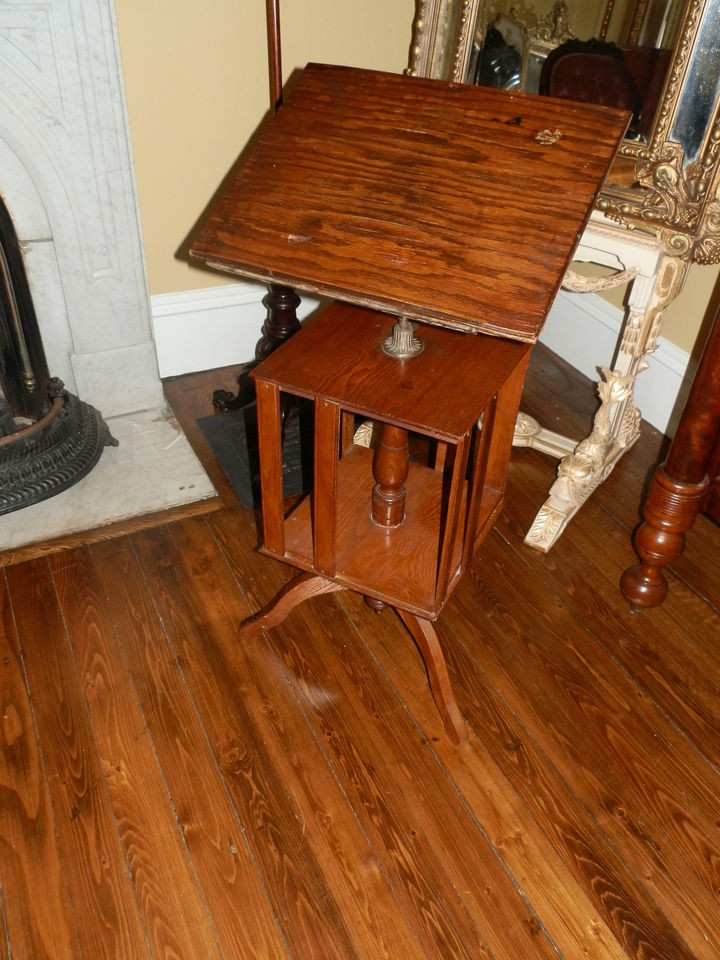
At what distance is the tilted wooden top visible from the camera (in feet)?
3.89

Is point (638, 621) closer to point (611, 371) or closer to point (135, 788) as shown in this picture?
point (611, 371)

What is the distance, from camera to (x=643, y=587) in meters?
1.92

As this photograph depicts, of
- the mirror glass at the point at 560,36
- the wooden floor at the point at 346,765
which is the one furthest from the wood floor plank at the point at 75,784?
the mirror glass at the point at 560,36

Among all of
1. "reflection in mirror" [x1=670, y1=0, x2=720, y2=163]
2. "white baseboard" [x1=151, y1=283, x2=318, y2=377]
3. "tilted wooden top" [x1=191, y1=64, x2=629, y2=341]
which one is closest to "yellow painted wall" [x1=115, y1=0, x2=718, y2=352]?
"white baseboard" [x1=151, y1=283, x2=318, y2=377]

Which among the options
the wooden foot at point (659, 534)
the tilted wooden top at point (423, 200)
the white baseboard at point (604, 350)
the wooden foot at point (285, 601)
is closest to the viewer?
the tilted wooden top at point (423, 200)

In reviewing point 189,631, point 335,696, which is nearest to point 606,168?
point 335,696

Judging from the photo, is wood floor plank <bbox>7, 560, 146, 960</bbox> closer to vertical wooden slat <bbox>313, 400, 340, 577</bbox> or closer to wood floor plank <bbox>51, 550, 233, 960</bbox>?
wood floor plank <bbox>51, 550, 233, 960</bbox>

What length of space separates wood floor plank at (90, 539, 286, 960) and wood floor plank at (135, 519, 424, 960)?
26 millimetres

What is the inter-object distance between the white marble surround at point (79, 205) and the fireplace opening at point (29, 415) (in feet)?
0.16

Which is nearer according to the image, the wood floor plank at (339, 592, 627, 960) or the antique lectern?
the antique lectern

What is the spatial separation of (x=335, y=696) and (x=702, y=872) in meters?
0.80

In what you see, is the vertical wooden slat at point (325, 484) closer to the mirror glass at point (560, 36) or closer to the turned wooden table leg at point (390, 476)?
the turned wooden table leg at point (390, 476)

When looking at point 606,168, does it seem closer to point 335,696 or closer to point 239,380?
point 335,696

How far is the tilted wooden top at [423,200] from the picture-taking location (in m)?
1.19
